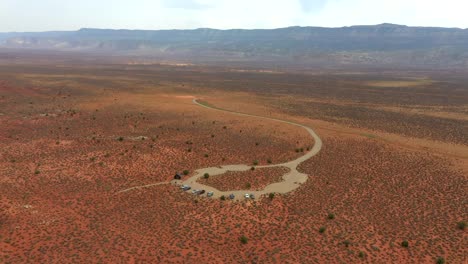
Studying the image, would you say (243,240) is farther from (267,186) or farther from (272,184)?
(272,184)

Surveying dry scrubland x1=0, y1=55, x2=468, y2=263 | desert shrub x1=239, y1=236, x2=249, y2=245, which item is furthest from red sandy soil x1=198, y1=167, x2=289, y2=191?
desert shrub x1=239, y1=236, x2=249, y2=245

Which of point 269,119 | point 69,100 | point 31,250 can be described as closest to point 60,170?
point 31,250

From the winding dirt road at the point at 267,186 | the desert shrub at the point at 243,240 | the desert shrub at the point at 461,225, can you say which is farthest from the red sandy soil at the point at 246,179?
the desert shrub at the point at 461,225

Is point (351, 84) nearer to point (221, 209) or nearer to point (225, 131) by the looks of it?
point (225, 131)

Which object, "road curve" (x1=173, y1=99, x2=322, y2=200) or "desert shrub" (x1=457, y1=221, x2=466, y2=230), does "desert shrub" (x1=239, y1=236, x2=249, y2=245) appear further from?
"desert shrub" (x1=457, y1=221, x2=466, y2=230)

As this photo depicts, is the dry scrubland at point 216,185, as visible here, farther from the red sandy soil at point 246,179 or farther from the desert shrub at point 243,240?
the desert shrub at point 243,240

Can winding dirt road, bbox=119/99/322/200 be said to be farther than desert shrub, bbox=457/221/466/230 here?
Yes
